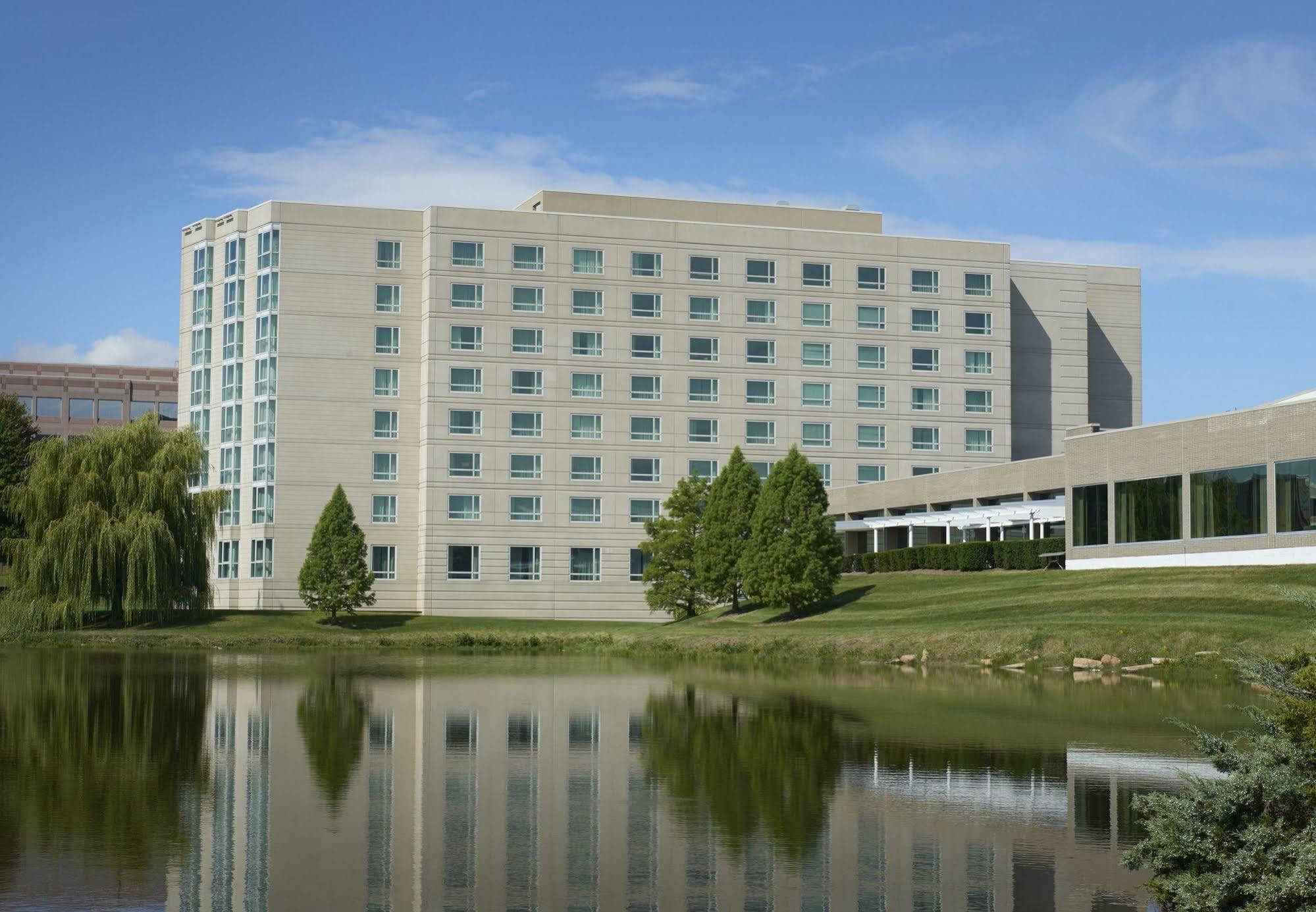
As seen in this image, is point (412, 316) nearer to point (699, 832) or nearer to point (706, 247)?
point (706, 247)

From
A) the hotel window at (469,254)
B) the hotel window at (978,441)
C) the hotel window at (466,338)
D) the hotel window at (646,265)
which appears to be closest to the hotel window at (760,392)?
the hotel window at (646,265)

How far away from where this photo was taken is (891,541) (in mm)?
Result: 82562

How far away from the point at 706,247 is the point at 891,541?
21089mm

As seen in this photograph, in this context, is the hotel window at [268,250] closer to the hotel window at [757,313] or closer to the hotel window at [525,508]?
the hotel window at [525,508]

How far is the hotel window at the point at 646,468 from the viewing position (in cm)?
8775

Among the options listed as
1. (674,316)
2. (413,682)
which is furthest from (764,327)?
(413,682)

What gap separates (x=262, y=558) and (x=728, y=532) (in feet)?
101

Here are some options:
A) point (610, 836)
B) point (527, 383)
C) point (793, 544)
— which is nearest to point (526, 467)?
point (527, 383)

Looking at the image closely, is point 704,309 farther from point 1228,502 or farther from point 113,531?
point 1228,502

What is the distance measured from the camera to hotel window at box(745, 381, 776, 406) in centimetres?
8944

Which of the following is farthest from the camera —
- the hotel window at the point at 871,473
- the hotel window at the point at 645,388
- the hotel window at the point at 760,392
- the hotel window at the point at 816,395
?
the hotel window at the point at 871,473

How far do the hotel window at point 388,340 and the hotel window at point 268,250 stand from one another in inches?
267

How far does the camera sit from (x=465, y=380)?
3359 inches

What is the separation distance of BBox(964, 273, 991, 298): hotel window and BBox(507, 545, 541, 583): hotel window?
31.6 m
